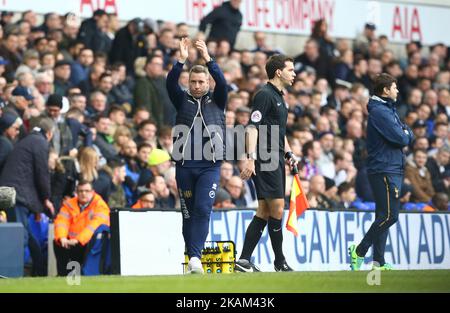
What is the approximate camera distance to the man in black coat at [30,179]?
16391mm

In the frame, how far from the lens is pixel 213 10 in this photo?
24.3 metres

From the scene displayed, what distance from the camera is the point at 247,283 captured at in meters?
11.3

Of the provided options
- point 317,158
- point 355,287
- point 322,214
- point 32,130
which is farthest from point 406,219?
point 355,287

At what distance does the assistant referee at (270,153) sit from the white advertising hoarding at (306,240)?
2.09 metres

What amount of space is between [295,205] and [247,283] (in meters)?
3.97

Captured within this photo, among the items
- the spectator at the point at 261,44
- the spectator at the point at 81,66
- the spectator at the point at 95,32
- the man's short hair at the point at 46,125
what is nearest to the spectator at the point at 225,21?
the spectator at the point at 261,44

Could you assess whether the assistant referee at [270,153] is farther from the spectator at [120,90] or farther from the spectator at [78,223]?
the spectator at [120,90]

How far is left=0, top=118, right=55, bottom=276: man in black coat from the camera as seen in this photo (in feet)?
53.8

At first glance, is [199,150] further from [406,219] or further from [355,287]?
[406,219]

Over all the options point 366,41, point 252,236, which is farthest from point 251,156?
point 366,41

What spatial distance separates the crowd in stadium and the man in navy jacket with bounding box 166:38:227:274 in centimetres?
372

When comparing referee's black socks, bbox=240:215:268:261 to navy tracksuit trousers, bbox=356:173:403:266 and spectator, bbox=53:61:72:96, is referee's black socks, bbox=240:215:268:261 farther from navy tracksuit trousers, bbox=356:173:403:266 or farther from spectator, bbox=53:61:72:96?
spectator, bbox=53:61:72:96

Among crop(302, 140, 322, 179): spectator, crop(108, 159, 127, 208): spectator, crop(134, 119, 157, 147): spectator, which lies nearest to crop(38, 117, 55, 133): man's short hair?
crop(108, 159, 127, 208): spectator

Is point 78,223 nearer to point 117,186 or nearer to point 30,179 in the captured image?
point 30,179
